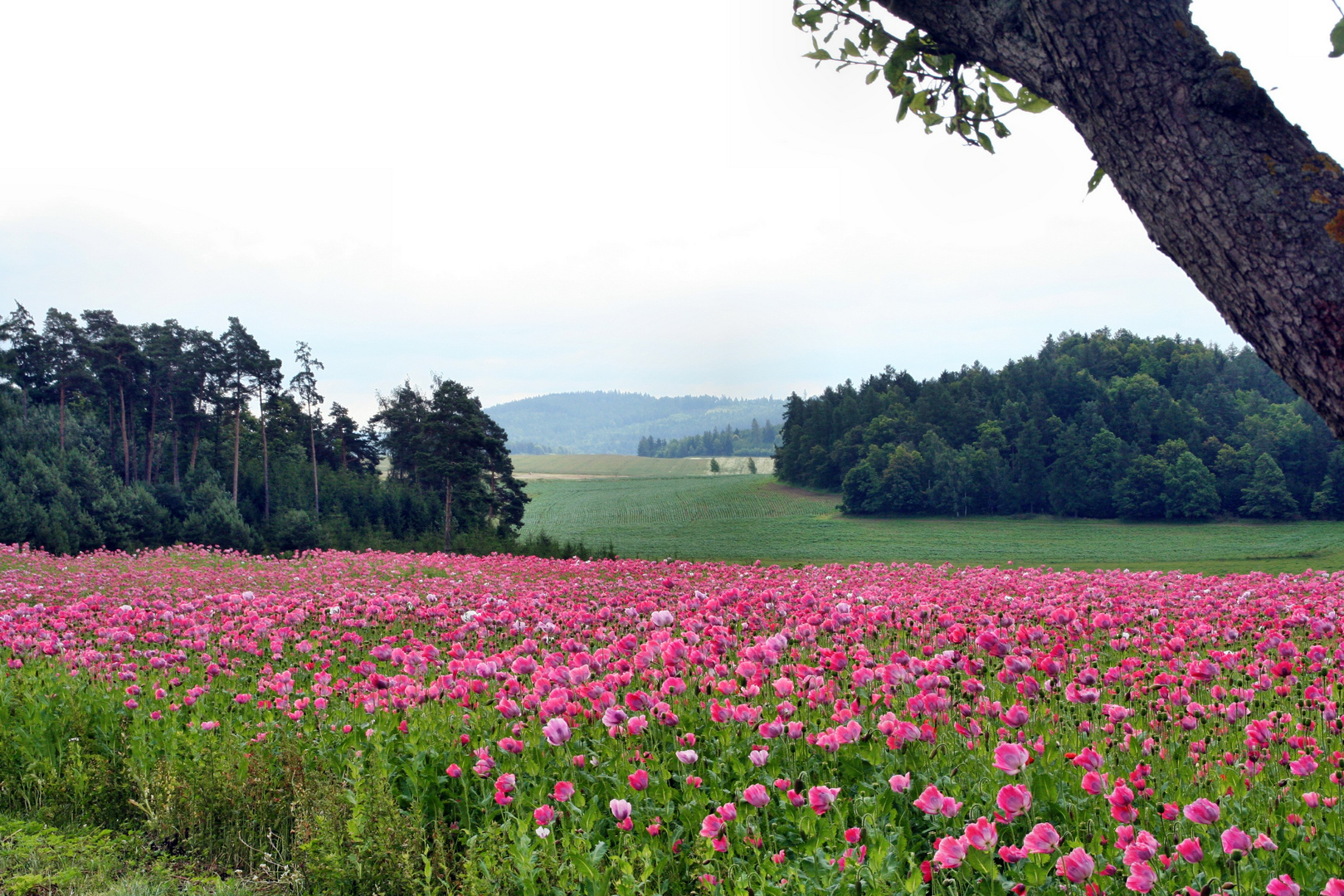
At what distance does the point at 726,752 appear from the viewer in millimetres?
4062

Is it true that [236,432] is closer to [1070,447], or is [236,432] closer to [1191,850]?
[1191,850]

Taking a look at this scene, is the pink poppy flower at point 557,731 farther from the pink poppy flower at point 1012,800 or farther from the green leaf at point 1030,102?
the green leaf at point 1030,102

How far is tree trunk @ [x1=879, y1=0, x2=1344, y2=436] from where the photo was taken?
1.87 meters

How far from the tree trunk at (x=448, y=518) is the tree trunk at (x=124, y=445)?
14511 mm

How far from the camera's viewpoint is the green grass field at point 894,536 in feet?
103

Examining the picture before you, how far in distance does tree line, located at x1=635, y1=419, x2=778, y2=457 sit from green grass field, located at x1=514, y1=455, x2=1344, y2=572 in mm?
79462

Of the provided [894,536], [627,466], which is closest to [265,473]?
[894,536]

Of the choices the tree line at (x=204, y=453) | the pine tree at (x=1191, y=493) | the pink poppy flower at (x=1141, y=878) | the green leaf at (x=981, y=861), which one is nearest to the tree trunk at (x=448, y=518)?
the tree line at (x=204, y=453)

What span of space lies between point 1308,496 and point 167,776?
62416 millimetres

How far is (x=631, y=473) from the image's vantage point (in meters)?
109

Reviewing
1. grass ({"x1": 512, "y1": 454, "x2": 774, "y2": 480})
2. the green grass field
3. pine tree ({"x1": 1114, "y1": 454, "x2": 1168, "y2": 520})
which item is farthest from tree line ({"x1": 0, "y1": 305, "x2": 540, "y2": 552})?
grass ({"x1": 512, "y1": 454, "x2": 774, "y2": 480})

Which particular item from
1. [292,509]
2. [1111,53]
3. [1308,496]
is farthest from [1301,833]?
[1308,496]

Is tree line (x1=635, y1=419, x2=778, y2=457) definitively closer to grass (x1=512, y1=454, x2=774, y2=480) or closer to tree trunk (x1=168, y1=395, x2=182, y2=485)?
grass (x1=512, y1=454, x2=774, y2=480)

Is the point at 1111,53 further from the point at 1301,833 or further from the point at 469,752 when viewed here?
the point at 469,752
